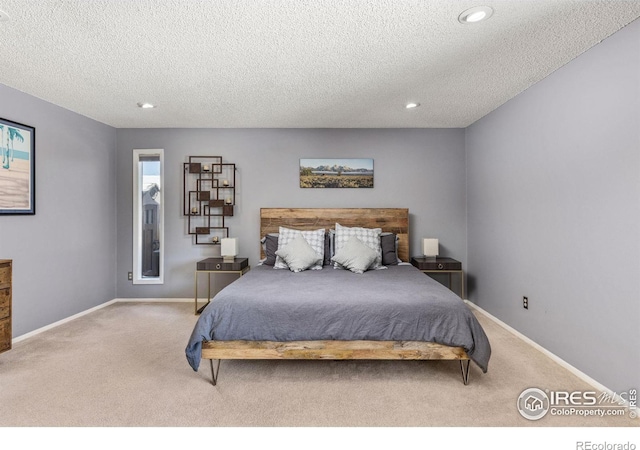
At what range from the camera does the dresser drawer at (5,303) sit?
101 inches

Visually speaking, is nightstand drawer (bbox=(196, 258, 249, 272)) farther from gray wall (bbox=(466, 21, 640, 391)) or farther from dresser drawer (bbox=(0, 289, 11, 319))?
gray wall (bbox=(466, 21, 640, 391))

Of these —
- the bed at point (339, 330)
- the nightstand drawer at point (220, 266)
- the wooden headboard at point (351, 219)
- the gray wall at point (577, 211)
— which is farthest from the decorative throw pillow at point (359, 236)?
the bed at point (339, 330)

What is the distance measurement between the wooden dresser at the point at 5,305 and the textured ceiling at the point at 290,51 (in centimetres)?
170

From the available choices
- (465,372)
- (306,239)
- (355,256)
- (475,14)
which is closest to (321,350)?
(465,372)

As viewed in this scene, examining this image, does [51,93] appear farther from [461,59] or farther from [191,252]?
[461,59]

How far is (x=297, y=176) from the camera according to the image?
14.9 feet

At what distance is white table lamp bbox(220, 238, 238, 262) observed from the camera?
13.7ft

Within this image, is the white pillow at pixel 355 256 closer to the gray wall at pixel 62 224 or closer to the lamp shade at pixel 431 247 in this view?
the lamp shade at pixel 431 247

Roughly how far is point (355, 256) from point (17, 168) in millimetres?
3553

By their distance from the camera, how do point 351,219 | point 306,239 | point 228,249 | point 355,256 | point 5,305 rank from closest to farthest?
point 5,305
point 355,256
point 306,239
point 228,249
point 351,219

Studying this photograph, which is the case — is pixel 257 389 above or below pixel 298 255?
below

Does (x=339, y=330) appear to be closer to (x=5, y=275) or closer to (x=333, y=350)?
(x=333, y=350)

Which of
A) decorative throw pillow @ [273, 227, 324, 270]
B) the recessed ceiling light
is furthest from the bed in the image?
the recessed ceiling light

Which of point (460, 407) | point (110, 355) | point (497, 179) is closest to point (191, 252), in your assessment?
point (110, 355)
